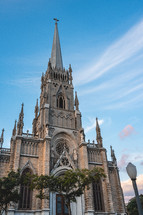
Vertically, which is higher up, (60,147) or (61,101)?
(61,101)

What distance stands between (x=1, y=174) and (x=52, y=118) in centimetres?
1181

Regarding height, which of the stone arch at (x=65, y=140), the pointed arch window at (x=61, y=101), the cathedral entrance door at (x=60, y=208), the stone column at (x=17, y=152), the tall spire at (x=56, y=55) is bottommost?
the cathedral entrance door at (x=60, y=208)

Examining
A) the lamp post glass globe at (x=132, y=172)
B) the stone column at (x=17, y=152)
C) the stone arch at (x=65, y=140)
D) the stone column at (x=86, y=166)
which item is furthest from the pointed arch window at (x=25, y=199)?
the lamp post glass globe at (x=132, y=172)

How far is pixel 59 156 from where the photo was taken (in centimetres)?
2912

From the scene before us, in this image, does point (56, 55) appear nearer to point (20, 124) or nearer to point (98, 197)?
point (20, 124)

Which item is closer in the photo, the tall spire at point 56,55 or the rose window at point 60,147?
the rose window at point 60,147

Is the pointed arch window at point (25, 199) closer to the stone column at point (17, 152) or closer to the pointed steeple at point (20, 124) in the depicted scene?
the stone column at point (17, 152)

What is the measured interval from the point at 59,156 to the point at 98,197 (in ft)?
26.2

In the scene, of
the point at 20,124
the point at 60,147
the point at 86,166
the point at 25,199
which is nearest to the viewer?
the point at 25,199

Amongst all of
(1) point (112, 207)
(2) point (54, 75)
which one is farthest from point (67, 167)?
(2) point (54, 75)

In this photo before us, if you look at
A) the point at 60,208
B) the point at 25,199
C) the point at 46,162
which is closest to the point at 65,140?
the point at 46,162

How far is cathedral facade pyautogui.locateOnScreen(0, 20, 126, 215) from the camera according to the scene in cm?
2503

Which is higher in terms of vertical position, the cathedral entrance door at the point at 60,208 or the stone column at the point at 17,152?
the stone column at the point at 17,152

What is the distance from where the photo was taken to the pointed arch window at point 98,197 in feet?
88.8
